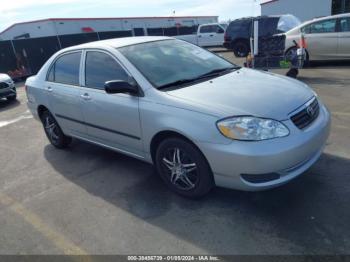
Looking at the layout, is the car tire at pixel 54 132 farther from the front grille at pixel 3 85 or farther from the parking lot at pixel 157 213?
the front grille at pixel 3 85

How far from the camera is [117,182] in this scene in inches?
162

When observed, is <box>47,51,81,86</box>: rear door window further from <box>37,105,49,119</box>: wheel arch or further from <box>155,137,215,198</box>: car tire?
<box>155,137,215,198</box>: car tire

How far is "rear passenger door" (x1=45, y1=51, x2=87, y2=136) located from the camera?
14.5ft

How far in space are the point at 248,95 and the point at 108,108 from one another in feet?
5.41

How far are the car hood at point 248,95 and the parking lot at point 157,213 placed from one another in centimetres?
93

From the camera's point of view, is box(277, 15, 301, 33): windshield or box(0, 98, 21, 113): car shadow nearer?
box(0, 98, 21, 113): car shadow

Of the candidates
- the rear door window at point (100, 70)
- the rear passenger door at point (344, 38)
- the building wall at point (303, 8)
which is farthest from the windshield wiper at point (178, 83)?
the building wall at point (303, 8)

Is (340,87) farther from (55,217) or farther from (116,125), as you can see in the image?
(55,217)

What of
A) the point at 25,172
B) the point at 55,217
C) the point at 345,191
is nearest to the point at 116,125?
the point at 55,217

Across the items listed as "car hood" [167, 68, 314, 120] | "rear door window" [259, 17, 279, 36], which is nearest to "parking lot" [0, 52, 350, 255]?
"car hood" [167, 68, 314, 120]

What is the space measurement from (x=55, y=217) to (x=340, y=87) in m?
6.60

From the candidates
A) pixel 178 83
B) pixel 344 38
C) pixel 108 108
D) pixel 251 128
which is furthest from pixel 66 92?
pixel 344 38

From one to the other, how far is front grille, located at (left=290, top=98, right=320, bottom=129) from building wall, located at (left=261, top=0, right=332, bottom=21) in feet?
95.6

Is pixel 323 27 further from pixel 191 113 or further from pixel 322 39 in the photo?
pixel 191 113
